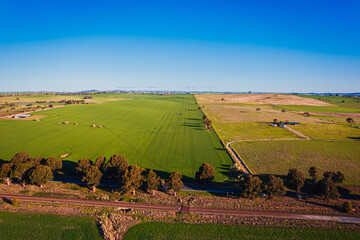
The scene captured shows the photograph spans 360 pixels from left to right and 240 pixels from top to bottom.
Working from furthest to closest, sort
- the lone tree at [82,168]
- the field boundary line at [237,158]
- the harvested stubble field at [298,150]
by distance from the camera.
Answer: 1. the harvested stubble field at [298,150]
2. the field boundary line at [237,158]
3. the lone tree at [82,168]

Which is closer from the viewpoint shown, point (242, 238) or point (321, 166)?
point (242, 238)

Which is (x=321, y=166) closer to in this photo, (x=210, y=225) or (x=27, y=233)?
(x=210, y=225)

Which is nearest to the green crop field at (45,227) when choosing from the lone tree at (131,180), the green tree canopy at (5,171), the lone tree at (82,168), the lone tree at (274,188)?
the lone tree at (131,180)

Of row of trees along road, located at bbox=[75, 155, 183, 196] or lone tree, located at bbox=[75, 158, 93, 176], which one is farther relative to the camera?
lone tree, located at bbox=[75, 158, 93, 176]

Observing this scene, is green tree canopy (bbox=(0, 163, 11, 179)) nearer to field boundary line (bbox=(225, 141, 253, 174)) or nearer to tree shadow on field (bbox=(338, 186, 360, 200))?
field boundary line (bbox=(225, 141, 253, 174))

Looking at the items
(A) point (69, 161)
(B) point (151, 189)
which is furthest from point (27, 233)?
(A) point (69, 161)

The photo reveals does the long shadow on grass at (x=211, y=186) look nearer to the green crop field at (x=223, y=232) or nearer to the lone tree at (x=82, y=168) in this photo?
the green crop field at (x=223, y=232)

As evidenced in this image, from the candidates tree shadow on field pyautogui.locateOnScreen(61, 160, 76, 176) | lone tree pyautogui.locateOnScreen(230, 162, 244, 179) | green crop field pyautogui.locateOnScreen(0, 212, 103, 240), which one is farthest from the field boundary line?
tree shadow on field pyautogui.locateOnScreen(61, 160, 76, 176)
